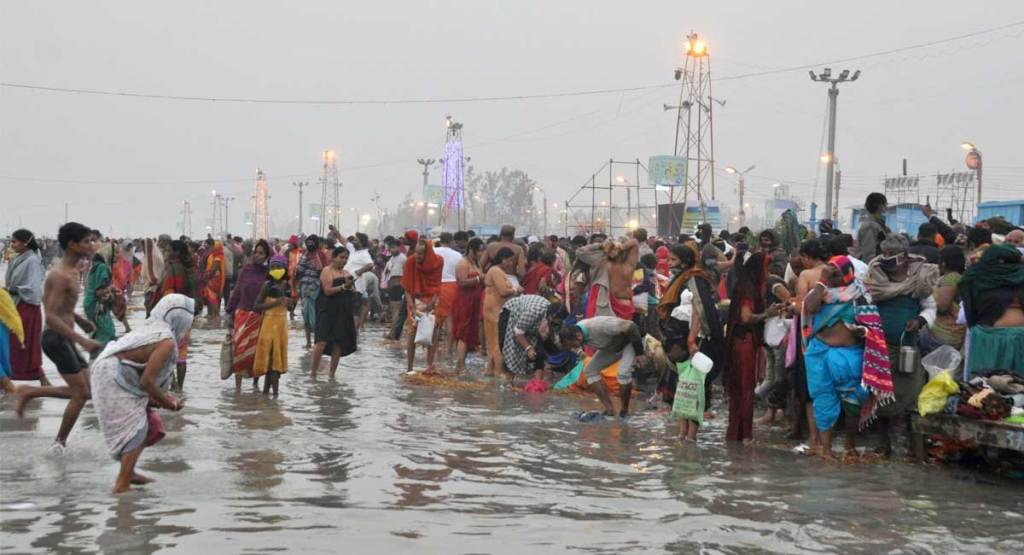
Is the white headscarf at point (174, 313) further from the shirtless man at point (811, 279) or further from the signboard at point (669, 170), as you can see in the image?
the signboard at point (669, 170)

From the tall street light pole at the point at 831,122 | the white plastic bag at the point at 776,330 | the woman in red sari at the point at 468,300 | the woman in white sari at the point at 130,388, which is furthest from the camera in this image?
the tall street light pole at the point at 831,122

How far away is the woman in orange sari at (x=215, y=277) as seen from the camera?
19922 millimetres

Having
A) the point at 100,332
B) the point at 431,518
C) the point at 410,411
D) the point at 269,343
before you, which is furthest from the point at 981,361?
the point at 100,332

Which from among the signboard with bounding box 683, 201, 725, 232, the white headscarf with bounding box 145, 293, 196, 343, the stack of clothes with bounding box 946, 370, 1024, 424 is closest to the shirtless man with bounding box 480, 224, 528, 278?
the stack of clothes with bounding box 946, 370, 1024, 424

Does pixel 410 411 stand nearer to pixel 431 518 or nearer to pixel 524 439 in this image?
pixel 524 439

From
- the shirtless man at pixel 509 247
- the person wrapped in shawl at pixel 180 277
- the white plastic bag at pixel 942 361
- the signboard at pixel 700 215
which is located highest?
the signboard at pixel 700 215

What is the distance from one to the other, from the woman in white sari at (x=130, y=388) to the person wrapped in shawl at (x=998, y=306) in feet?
19.8

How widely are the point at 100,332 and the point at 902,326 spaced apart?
8.51 metres

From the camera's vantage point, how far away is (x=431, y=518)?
23.5ft

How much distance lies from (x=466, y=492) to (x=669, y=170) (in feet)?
123

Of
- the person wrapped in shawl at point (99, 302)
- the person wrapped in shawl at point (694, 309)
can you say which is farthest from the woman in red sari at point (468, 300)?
the person wrapped in shawl at point (694, 309)

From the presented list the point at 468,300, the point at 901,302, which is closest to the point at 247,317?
the point at 468,300

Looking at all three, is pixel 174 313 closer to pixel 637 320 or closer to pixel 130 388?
pixel 130 388

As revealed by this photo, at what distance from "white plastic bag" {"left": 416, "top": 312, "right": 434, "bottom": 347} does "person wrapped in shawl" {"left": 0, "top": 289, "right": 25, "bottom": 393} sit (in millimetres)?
5135
